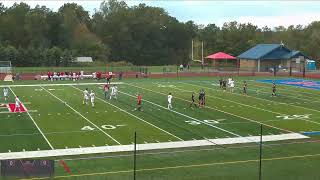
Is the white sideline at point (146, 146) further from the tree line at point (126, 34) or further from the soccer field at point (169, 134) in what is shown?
the tree line at point (126, 34)

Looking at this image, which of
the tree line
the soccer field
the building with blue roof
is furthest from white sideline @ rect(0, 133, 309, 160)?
the tree line

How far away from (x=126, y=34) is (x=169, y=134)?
79490 mm

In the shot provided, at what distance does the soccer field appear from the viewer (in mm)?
17328

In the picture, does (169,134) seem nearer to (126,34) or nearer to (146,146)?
(146,146)

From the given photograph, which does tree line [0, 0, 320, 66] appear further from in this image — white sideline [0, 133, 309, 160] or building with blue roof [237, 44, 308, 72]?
white sideline [0, 133, 309, 160]

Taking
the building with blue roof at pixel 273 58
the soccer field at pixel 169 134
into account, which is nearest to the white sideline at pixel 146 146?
the soccer field at pixel 169 134

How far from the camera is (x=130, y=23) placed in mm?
103625

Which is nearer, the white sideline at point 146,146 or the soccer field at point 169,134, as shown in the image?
the soccer field at point 169,134

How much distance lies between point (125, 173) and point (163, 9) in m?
106

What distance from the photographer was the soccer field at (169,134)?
1733cm

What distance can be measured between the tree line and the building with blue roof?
782 inches

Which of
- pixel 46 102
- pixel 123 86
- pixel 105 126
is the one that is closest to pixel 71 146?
pixel 105 126

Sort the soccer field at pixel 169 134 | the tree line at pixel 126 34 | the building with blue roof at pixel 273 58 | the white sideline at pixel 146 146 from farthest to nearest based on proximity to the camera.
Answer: the tree line at pixel 126 34 → the building with blue roof at pixel 273 58 → the white sideline at pixel 146 146 → the soccer field at pixel 169 134

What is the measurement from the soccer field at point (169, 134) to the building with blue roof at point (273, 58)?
34.6 meters
